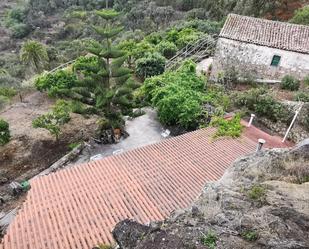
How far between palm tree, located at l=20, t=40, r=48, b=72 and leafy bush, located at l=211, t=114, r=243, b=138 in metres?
21.2

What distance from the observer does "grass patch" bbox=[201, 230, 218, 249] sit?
5202 mm

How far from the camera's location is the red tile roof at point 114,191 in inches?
350

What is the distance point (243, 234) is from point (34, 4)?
90.3m

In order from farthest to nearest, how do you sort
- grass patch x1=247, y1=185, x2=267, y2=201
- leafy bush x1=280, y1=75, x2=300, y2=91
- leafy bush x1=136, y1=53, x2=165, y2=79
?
leafy bush x1=136, y1=53, x2=165, y2=79
leafy bush x1=280, y1=75, x2=300, y2=91
grass patch x1=247, y1=185, x2=267, y2=201

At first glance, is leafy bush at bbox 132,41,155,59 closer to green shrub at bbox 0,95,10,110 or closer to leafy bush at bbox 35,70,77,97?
leafy bush at bbox 35,70,77,97

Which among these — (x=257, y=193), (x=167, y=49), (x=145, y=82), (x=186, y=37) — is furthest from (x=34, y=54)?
(x=257, y=193)

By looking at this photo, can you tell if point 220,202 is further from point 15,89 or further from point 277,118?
point 15,89

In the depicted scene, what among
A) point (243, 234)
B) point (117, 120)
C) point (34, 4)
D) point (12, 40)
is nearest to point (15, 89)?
point (117, 120)

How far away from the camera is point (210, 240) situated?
208 inches

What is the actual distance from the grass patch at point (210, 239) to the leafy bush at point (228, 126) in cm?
891

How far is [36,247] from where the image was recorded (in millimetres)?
8469

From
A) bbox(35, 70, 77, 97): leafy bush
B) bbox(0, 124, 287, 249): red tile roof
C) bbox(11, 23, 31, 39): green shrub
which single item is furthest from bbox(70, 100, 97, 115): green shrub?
bbox(11, 23, 31, 39): green shrub

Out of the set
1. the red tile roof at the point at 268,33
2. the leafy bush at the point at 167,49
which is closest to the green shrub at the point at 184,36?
the leafy bush at the point at 167,49

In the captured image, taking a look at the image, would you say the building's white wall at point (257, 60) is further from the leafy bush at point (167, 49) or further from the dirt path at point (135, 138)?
the leafy bush at point (167, 49)
